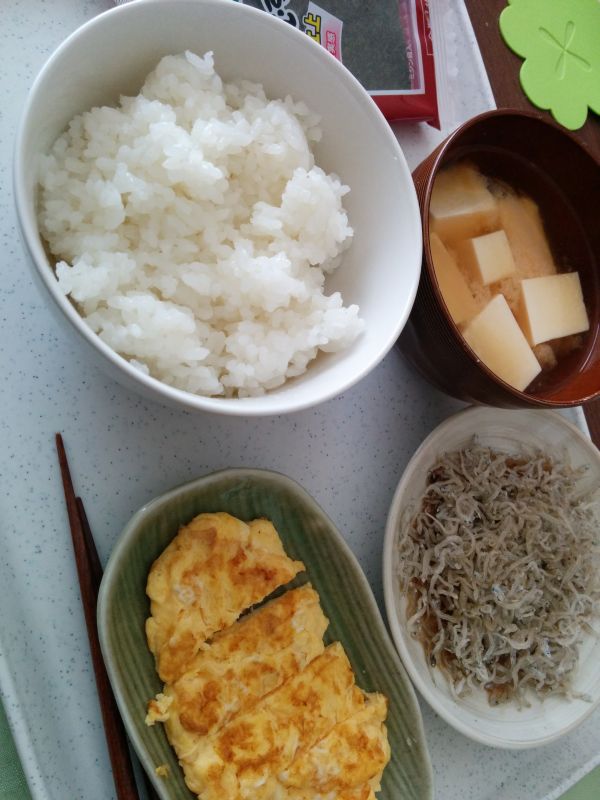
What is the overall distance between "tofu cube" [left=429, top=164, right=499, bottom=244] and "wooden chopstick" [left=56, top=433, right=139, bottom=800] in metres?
0.90

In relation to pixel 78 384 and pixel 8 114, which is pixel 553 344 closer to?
pixel 78 384

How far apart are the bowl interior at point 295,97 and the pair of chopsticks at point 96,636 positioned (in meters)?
0.35

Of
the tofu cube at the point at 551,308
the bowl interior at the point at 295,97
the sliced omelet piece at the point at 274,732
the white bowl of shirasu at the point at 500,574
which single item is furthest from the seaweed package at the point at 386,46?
the sliced omelet piece at the point at 274,732

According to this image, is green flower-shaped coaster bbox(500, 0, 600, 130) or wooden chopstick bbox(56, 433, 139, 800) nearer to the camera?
wooden chopstick bbox(56, 433, 139, 800)

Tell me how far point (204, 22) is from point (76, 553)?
92 centimetres

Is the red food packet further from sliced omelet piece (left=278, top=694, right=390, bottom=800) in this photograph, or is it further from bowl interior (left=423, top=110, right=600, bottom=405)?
sliced omelet piece (left=278, top=694, right=390, bottom=800)

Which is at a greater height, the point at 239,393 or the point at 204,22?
the point at 204,22

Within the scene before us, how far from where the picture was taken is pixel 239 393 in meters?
Answer: 1.23

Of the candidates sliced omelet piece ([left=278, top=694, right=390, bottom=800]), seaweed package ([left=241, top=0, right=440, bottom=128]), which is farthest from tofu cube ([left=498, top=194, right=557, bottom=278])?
sliced omelet piece ([left=278, top=694, right=390, bottom=800])

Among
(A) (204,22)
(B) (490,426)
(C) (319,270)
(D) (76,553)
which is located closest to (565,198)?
(B) (490,426)

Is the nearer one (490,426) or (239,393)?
(239,393)

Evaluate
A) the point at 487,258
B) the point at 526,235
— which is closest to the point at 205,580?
the point at 487,258

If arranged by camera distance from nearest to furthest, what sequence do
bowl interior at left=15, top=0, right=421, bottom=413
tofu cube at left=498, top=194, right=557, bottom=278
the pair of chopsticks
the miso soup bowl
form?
1. bowl interior at left=15, top=0, right=421, bottom=413
2. the pair of chopsticks
3. the miso soup bowl
4. tofu cube at left=498, top=194, right=557, bottom=278

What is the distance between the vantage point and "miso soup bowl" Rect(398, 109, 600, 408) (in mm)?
1389
